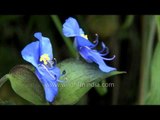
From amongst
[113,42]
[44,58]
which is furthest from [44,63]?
[113,42]

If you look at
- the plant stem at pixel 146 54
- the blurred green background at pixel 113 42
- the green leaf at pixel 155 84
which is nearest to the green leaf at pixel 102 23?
the blurred green background at pixel 113 42

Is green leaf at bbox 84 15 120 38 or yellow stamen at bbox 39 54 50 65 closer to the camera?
yellow stamen at bbox 39 54 50 65

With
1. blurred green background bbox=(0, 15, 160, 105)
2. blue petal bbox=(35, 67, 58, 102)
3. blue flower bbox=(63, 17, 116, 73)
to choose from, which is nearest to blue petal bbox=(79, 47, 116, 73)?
blue flower bbox=(63, 17, 116, 73)

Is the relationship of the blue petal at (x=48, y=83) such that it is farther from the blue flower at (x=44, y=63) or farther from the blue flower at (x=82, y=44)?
the blue flower at (x=82, y=44)

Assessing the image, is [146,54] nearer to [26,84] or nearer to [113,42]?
[113,42]

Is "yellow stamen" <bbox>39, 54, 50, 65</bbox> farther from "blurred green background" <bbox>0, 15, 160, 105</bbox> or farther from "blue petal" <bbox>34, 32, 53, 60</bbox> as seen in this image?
"blurred green background" <bbox>0, 15, 160, 105</bbox>
